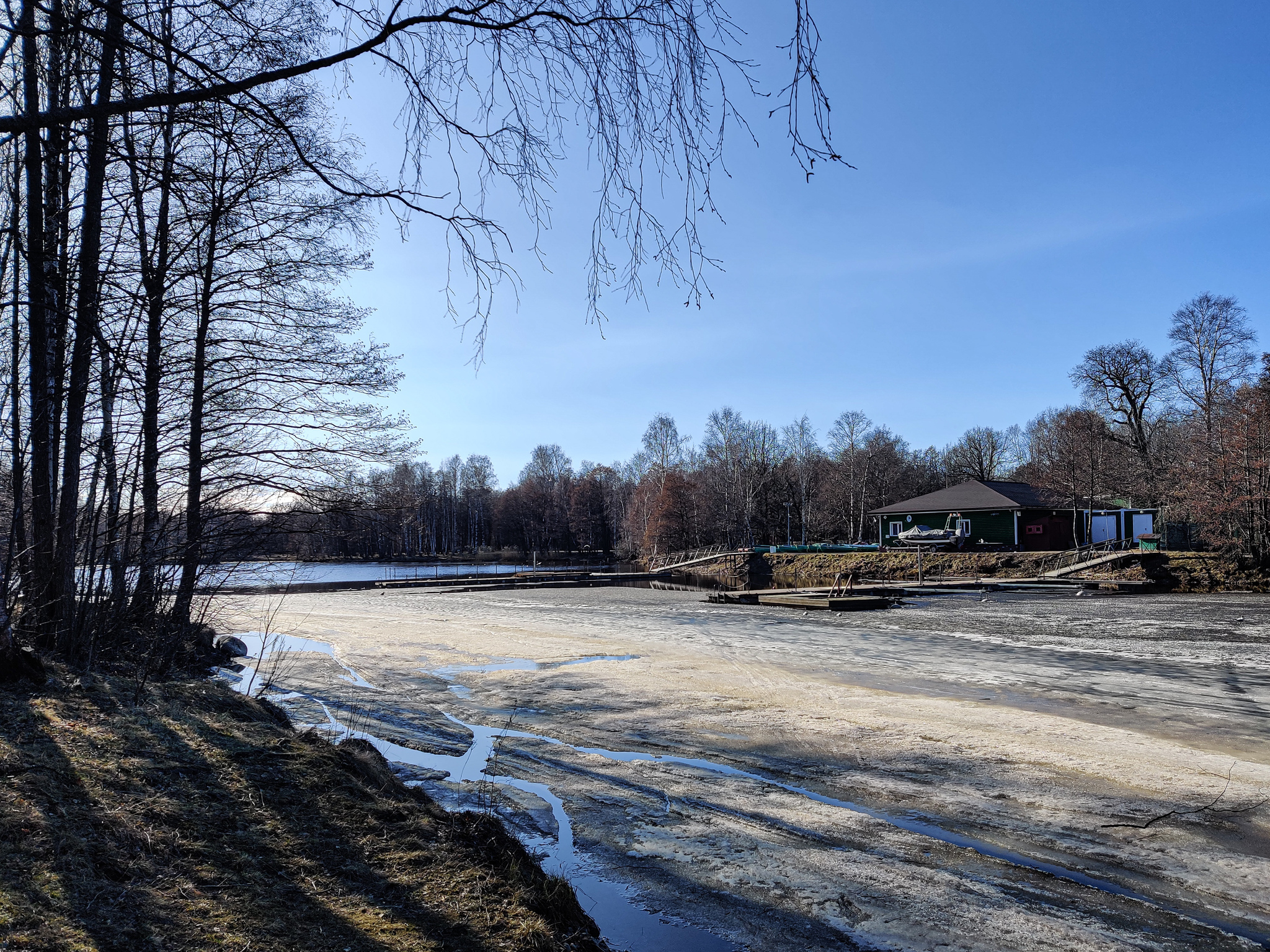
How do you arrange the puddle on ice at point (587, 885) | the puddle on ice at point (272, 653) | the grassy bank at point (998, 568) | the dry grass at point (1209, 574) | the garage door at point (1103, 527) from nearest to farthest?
the puddle on ice at point (587, 885) < the puddle on ice at point (272, 653) < the dry grass at point (1209, 574) < the grassy bank at point (998, 568) < the garage door at point (1103, 527)

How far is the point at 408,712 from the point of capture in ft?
31.4

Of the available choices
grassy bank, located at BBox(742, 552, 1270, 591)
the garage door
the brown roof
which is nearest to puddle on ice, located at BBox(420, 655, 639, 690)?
grassy bank, located at BBox(742, 552, 1270, 591)

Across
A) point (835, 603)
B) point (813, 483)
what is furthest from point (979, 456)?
point (835, 603)

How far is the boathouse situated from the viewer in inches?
1785

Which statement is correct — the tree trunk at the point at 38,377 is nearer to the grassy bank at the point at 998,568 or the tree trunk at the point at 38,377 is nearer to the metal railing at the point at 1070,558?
the grassy bank at the point at 998,568

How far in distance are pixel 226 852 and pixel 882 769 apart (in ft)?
19.4

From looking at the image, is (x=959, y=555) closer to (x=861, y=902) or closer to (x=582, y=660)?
(x=582, y=660)

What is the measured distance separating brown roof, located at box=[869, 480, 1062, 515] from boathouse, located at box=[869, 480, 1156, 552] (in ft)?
0.13

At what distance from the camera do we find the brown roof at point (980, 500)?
1797 inches

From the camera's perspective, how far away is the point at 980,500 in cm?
4694

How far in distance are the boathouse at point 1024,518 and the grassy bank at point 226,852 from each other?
47.3m

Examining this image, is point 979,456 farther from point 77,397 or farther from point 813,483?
point 77,397

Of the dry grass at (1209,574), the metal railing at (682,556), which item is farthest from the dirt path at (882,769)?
the metal railing at (682,556)

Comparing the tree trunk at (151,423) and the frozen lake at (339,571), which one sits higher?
the tree trunk at (151,423)
